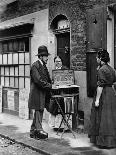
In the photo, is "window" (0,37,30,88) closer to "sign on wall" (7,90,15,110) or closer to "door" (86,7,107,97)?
"sign on wall" (7,90,15,110)

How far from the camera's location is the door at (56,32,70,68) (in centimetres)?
980

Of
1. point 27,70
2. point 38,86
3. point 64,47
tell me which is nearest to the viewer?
point 38,86

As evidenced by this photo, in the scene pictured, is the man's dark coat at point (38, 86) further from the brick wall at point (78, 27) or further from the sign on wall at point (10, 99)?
the sign on wall at point (10, 99)

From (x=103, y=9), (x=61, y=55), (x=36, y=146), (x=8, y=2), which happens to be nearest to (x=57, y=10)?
(x=61, y=55)

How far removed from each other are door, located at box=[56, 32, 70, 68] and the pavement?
1995mm

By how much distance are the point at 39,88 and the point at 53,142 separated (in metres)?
1.34

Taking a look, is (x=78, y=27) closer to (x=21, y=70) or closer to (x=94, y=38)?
(x=94, y=38)

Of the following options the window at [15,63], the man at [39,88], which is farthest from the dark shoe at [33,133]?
the window at [15,63]

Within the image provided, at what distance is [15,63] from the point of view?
1206cm

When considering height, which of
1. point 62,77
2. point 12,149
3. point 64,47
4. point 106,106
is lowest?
point 12,149

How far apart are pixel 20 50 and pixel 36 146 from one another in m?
5.09

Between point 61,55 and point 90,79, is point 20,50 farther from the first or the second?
point 90,79

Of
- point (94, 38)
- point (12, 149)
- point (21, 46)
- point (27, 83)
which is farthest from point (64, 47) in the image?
point (12, 149)

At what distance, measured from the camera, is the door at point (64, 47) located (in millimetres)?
9797
